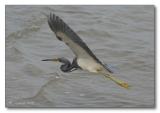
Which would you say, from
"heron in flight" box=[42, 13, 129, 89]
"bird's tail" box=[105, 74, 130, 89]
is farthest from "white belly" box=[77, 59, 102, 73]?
"bird's tail" box=[105, 74, 130, 89]

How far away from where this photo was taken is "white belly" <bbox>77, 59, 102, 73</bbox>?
4.38 metres

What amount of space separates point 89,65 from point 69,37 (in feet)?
0.87

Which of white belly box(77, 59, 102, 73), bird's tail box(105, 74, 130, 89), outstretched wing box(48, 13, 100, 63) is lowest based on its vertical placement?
bird's tail box(105, 74, 130, 89)

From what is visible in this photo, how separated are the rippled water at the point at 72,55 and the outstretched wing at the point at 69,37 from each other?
0.40 ft

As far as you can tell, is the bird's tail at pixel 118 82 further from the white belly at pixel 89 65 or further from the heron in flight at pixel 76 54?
the white belly at pixel 89 65

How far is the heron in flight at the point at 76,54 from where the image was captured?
4164 millimetres

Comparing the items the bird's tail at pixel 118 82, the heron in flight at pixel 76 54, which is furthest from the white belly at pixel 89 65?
the bird's tail at pixel 118 82

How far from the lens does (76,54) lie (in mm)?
4387

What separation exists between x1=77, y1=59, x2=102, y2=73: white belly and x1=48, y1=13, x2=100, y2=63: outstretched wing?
0.08 ft

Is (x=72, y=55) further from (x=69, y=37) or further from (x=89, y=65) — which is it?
(x=69, y=37)

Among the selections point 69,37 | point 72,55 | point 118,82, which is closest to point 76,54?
point 72,55

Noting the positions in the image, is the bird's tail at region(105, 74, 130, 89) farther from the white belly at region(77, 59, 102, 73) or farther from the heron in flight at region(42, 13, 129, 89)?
the white belly at region(77, 59, 102, 73)

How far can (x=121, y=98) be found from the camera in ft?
14.6
